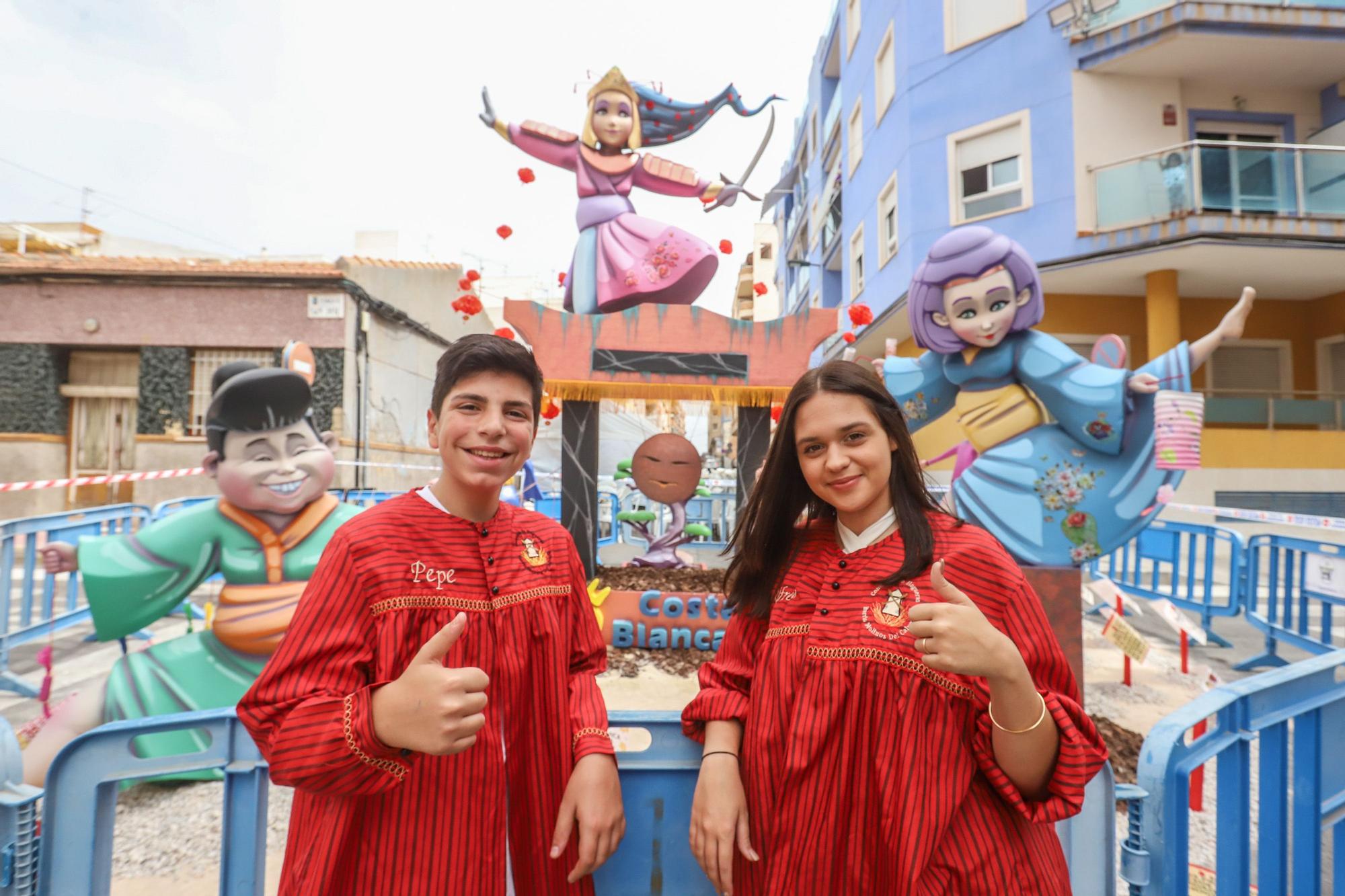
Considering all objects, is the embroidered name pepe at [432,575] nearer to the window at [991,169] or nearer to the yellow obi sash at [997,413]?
the yellow obi sash at [997,413]

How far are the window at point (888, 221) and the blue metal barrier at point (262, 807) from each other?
11290mm

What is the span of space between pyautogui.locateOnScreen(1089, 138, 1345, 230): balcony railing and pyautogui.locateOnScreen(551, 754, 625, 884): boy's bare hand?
34.5ft

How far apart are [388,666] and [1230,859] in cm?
185

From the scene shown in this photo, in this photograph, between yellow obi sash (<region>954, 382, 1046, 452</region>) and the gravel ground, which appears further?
yellow obi sash (<region>954, 382, 1046, 452</region>)

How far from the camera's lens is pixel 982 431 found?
11.0ft

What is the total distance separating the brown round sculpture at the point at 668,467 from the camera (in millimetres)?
5180

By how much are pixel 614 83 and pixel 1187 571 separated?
6467mm

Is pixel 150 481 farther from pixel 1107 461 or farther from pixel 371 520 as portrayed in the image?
pixel 1107 461

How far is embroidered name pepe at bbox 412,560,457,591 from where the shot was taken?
1213 mm

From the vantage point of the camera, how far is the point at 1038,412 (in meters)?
3.28

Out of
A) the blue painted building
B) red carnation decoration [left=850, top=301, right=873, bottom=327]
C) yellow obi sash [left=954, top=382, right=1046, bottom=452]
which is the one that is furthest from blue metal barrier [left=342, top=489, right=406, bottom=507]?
the blue painted building

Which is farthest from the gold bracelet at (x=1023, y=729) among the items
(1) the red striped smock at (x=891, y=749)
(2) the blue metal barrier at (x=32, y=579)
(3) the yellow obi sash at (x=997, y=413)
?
(2) the blue metal barrier at (x=32, y=579)

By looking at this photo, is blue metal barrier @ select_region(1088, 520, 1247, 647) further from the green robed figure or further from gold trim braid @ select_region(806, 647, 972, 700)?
the green robed figure

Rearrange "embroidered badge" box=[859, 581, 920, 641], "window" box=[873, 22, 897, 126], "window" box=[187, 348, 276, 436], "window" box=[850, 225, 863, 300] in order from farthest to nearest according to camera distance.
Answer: "window" box=[850, 225, 863, 300]
"window" box=[873, 22, 897, 126]
"window" box=[187, 348, 276, 436]
"embroidered badge" box=[859, 581, 920, 641]
